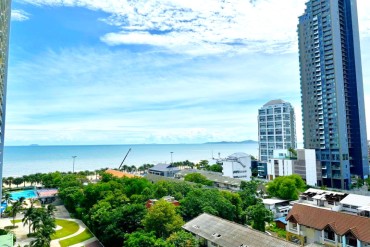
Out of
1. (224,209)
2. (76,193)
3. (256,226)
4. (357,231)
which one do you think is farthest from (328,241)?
(76,193)

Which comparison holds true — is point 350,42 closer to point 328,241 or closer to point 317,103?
point 317,103

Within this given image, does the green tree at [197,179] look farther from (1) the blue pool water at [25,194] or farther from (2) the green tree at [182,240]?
(2) the green tree at [182,240]

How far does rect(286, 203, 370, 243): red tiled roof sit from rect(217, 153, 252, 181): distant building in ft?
156

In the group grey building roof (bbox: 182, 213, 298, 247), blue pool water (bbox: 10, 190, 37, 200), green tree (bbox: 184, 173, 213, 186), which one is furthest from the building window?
blue pool water (bbox: 10, 190, 37, 200)

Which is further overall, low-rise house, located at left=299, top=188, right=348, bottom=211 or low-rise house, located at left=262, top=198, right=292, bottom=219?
low-rise house, located at left=262, top=198, right=292, bottom=219

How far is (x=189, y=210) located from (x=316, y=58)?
6296 centimetres

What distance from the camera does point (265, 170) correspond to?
8806 centimetres

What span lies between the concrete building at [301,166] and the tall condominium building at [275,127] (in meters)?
13.3

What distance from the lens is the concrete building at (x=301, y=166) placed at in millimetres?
72062

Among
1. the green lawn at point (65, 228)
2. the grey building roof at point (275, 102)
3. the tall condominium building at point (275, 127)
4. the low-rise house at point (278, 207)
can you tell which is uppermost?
the grey building roof at point (275, 102)

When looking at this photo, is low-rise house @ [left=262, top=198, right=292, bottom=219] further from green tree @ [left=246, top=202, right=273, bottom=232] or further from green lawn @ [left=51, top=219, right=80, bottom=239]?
green lawn @ [left=51, top=219, right=80, bottom=239]

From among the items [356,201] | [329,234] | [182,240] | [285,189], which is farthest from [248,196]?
[182,240]

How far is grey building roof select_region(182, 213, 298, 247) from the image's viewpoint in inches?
932

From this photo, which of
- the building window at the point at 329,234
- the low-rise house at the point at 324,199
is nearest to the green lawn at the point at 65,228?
the building window at the point at 329,234
